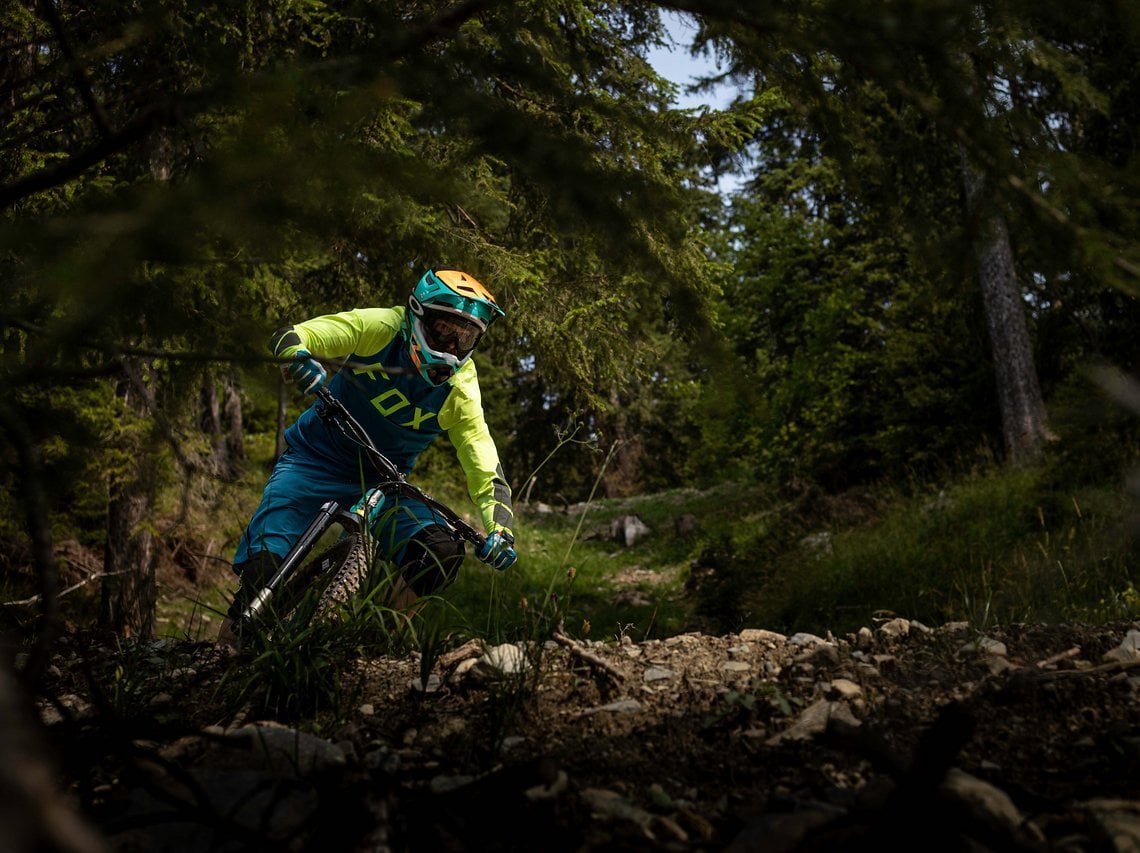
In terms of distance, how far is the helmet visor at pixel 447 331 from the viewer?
4.34m

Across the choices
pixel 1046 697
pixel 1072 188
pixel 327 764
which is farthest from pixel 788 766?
pixel 1072 188

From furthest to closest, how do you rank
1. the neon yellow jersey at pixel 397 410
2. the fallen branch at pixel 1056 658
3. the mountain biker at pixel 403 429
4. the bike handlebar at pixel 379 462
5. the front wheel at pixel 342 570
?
1. the neon yellow jersey at pixel 397 410
2. the mountain biker at pixel 403 429
3. the bike handlebar at pixel 379 462
4. the front wheel at pixel 342 570
5. the fallen branch at pixel 1056 658

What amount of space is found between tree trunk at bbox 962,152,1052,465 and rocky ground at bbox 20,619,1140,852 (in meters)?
9.27

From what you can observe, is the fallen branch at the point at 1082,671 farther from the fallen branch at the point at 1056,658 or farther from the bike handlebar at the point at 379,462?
the bike handlebar at the point at 379,462

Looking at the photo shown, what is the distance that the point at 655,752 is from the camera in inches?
84.9

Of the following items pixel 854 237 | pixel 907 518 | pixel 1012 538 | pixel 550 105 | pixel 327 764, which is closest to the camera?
pixel 327 764

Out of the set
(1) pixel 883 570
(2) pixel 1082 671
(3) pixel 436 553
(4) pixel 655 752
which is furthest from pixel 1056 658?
(1) pixel 883 570

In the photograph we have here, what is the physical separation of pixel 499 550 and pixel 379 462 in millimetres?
794

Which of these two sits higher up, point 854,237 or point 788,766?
point 854,237

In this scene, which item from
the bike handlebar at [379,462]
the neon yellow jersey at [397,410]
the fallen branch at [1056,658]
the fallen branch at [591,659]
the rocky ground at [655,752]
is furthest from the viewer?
the neon yellow jersey at [397,410]

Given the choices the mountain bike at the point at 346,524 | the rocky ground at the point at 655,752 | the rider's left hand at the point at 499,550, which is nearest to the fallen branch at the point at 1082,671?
the rocky ground at the point at 655,752

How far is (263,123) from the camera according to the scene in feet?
4.96

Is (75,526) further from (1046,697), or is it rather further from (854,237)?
(854,237)

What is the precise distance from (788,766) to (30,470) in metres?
1.63
